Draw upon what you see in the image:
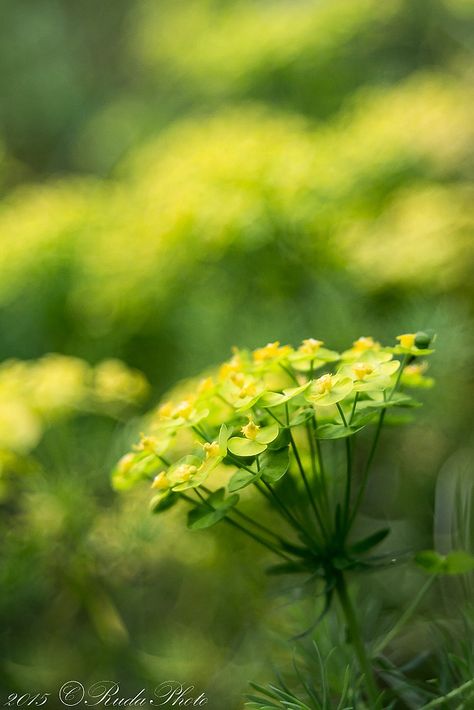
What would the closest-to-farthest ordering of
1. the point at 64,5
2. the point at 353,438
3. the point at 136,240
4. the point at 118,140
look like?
the point at 353,438 → the point at 136,240 → the point at 118,140 → the point at 64,5

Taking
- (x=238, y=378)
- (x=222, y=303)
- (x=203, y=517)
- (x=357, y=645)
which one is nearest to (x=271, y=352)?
(x=238, y=378)

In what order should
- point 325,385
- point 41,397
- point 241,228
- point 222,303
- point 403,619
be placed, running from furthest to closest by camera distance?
1. point 222,303
2. point 241,228
3. point 41,397
4. point 403,619
5. point 325,385

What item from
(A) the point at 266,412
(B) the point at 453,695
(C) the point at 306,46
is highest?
(C) the point at 306,46

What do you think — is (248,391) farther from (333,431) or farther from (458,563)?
(458,563)

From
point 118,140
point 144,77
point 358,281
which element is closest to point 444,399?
point 358,281

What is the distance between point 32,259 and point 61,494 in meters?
0.47

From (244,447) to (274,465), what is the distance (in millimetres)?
28

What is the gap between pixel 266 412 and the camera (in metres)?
0.55

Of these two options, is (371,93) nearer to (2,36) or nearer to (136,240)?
(136,240)

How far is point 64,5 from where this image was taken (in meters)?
2.78

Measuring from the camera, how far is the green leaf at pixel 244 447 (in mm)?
498

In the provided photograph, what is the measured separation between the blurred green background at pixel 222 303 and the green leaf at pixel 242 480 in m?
0.32

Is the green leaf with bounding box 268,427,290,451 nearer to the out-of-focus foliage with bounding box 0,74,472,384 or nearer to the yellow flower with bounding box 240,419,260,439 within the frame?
the yellow flower with bounding box 240,419,260,439

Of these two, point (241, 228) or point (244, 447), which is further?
point (241, 228)
